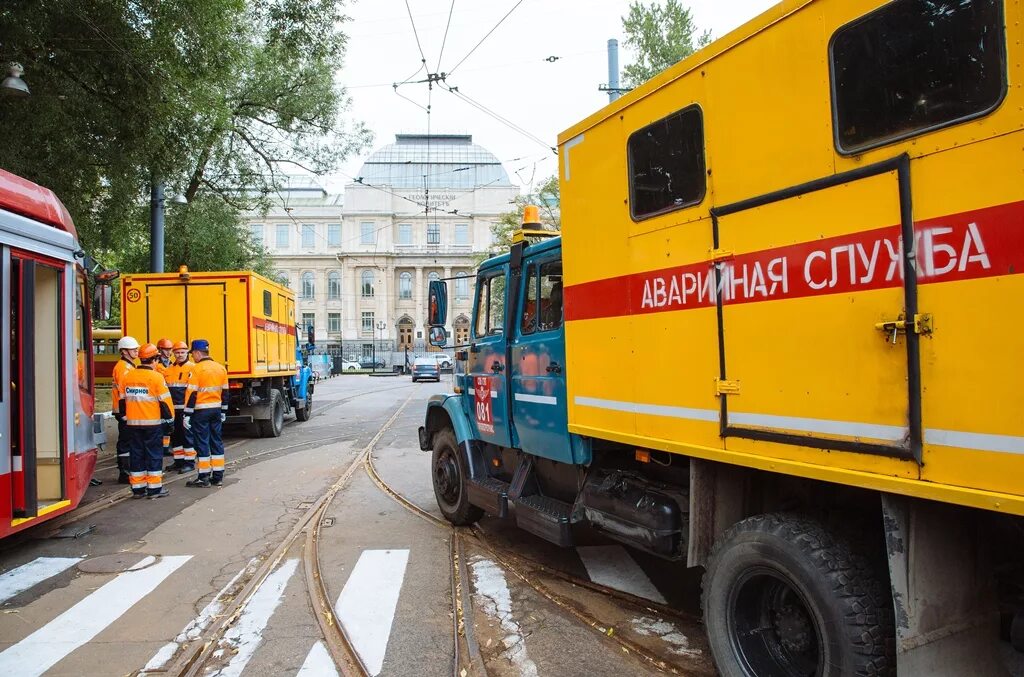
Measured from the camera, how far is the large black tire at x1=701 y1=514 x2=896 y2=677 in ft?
8.55

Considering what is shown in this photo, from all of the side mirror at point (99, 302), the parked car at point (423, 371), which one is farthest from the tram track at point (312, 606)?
the parked car at point (423, 371)

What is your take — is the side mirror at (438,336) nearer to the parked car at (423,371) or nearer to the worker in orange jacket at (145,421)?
the worker in orange jacket at (145,421)

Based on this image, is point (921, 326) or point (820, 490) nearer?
point (921, 326)

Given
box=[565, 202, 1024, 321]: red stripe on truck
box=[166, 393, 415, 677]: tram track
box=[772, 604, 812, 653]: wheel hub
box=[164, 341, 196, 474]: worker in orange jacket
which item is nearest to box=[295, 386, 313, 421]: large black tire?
box=[164, 341, 196, 474]: worker in orange jacket

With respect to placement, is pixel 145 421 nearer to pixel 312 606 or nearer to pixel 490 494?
pixel 312 606

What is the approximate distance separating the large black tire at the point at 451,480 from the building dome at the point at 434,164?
43875 millimetres

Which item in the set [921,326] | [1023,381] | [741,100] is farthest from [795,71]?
[1023,381]

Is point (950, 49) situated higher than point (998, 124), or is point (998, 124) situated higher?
point (950, 49)

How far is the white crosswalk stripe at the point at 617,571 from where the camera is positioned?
16.0 feet

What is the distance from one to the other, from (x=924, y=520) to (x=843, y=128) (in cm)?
155

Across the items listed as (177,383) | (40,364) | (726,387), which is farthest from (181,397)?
(726,387)

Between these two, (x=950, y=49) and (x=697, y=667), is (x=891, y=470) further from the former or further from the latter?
(x=697, y=667)

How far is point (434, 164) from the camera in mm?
49000

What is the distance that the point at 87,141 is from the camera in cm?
1061
